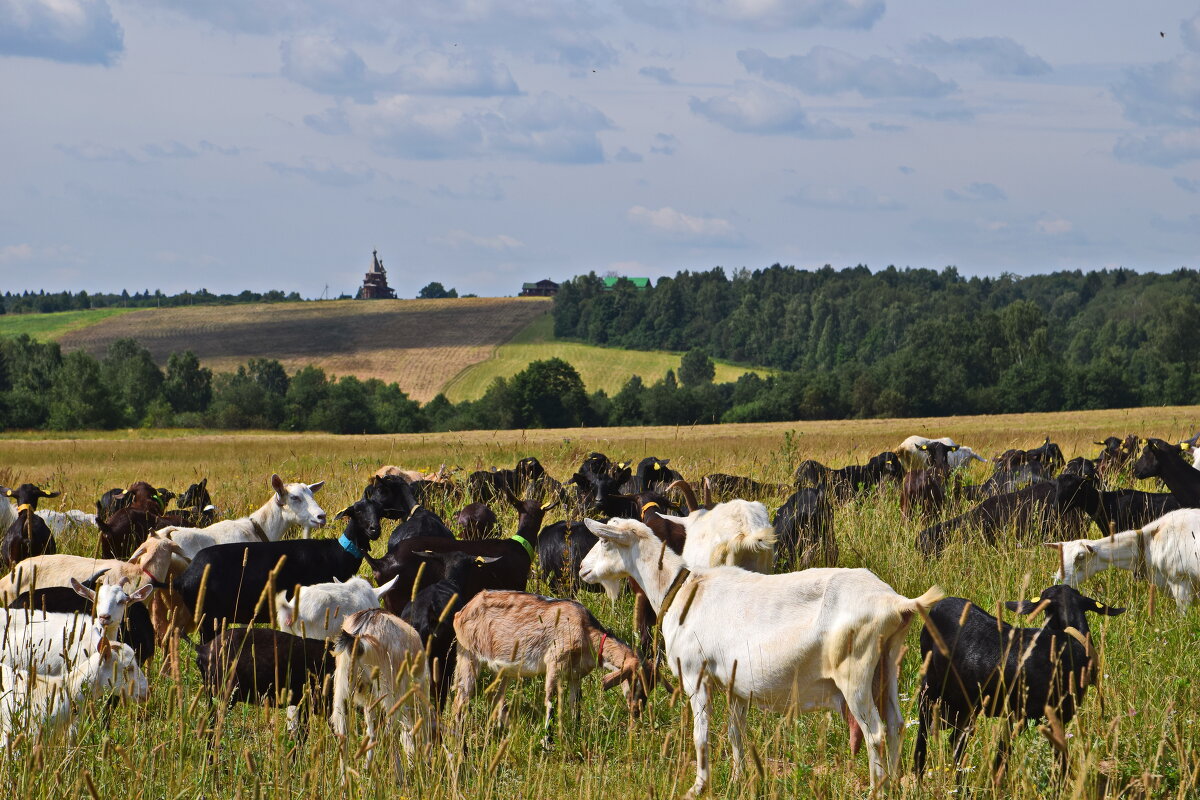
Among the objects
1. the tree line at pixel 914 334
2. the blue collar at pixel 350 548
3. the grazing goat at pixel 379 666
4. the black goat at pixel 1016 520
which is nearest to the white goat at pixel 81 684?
the grazing goat at pixel 379 666

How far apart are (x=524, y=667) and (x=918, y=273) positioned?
180 metres

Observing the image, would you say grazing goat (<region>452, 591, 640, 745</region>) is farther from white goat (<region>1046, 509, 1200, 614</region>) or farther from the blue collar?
white goat (<region>1046, 509, 1200, 614</region>)

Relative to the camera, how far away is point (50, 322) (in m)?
144

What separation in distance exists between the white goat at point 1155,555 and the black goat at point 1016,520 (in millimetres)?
1785

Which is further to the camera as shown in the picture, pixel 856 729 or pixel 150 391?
pixel 150 391

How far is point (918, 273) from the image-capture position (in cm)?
17862

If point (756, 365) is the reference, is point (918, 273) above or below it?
above

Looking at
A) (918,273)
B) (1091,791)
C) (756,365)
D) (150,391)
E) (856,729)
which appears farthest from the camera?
(918,273)

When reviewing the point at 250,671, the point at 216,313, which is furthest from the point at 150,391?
the point at 250,671

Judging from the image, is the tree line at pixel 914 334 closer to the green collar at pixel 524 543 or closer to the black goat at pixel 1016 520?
the black goat at pixel 1016 520

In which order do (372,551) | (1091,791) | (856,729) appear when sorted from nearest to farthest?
(1091,791)
(856,729)
(372,551)

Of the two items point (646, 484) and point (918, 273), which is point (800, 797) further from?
point (918, 273)

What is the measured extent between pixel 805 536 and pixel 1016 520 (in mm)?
1959

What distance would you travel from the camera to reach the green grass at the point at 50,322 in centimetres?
13400
